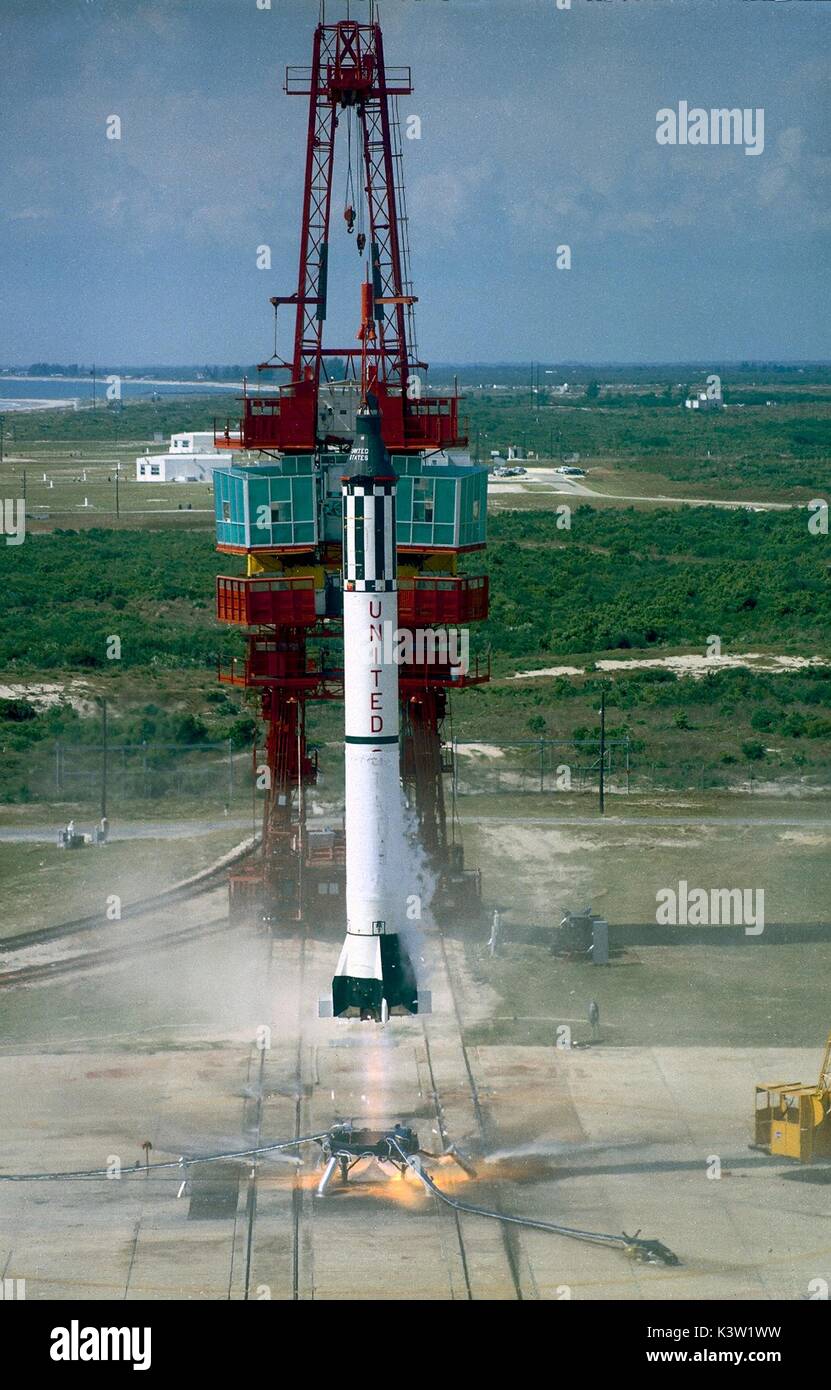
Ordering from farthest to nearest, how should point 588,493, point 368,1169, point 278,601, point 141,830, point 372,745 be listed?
point 588,493, point 141,830, point 278,601, point 372,745, point 368,1169

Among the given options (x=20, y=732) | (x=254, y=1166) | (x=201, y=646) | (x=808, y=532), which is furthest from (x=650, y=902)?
(x=808, y=532)

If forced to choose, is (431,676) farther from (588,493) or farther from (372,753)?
(588,493)

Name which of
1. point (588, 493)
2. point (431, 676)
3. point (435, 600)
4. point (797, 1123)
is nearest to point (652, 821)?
point (431, 676)

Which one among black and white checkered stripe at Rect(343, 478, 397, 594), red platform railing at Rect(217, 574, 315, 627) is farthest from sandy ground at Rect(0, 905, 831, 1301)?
black and white checkered stripe at Rect(343, 478, 397, 594)

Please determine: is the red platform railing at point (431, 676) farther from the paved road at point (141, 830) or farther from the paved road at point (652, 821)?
the paved road at point (141, 830)

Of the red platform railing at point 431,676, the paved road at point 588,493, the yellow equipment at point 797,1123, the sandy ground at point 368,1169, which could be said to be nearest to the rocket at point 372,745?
the sandy ground at point 368,1169

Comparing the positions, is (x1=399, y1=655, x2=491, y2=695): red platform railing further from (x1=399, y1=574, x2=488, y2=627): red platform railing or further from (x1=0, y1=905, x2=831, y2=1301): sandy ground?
(x1=0, y1=905, x2=831, y2=1301): sandy ground
